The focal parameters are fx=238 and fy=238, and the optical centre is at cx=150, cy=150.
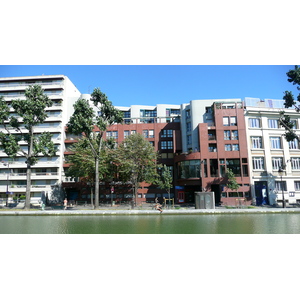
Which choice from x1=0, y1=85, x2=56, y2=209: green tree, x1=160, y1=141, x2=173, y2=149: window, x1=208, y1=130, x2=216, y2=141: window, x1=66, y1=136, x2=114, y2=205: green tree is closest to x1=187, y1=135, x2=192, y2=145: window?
x1=208, y1=130, x2=216, y2=141: window

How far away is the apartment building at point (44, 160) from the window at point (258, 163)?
3830 cm

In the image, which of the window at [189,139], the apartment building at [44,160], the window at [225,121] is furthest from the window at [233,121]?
the apartment building at [44,160]

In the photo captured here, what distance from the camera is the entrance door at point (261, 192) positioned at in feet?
132

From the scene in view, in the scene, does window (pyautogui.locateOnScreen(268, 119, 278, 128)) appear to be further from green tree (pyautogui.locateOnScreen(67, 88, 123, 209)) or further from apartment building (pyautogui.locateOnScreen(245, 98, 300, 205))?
green tree (pyautogui.locateOnScreen(67, 88, 123, 209))

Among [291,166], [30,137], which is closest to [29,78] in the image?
[30,137]

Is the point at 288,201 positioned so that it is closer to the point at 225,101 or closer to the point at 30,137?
the point at 225,101

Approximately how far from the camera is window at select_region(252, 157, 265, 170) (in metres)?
41.7

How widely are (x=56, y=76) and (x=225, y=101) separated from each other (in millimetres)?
38265

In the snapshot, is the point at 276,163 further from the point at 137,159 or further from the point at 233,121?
the point at 137,159

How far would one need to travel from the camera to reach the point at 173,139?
4838 cm

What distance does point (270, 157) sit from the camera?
42.1m

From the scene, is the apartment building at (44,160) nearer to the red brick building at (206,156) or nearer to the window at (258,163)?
the red brick building at (206,156)

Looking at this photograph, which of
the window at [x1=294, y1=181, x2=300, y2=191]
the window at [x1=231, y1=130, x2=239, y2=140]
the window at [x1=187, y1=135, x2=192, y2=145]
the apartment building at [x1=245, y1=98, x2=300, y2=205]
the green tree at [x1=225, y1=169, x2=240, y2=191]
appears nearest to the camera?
the green tree at [x1=225, y1=169, x2=240, y2=191]

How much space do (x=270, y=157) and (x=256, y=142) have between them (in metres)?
3.52
